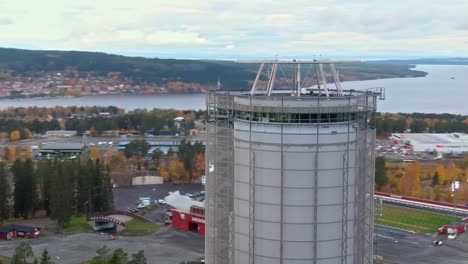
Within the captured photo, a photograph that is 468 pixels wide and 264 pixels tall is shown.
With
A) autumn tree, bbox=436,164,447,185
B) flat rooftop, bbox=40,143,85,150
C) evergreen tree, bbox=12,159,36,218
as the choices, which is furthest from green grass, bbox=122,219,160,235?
flat rooftop, bbox=40,143,85,150

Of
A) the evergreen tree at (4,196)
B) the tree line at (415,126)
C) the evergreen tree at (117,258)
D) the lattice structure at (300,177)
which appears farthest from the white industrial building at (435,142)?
the lattice structure at (300,177)

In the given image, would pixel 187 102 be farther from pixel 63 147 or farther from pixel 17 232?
pixel 17 232

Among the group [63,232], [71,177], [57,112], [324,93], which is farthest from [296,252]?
[57,112]

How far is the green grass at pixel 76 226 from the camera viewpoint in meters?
30.0

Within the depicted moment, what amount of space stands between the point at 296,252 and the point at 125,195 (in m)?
27.5

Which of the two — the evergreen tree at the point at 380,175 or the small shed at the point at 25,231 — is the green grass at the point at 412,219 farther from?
the small shed at the point at 25,231

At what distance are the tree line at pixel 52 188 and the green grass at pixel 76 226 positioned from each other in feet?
1.24

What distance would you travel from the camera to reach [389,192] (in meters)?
39.3

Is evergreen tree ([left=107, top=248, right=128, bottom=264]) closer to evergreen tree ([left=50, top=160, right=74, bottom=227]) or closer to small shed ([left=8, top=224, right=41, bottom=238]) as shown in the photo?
small shed ([left=8, top=224, right=41, bottom=238])

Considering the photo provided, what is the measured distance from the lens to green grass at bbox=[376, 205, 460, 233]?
102ft

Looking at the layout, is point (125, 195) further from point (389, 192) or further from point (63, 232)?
point (389, 192)

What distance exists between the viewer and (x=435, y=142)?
5841 cm

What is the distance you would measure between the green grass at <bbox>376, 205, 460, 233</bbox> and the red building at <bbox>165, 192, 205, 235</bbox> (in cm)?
1010

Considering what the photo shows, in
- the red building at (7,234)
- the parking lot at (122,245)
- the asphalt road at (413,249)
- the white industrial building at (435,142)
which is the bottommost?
the asphalt road at (413,249)
